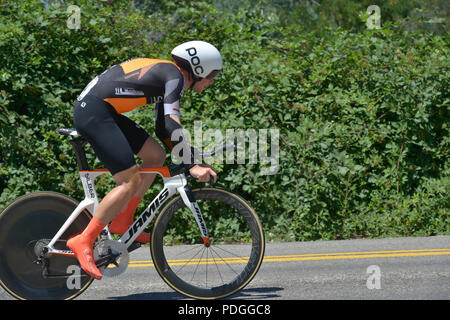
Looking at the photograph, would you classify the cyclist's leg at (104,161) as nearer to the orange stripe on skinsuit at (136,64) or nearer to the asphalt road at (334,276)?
the orange stripe on skinsuit at (136,64)

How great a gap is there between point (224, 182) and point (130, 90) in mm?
4098

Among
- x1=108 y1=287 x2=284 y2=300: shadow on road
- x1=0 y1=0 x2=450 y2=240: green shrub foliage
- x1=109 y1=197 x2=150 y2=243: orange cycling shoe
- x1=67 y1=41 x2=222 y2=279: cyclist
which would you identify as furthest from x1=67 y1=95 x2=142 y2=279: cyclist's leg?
x1=0 y1=0 x2=450 y2=240: green shrub foliage

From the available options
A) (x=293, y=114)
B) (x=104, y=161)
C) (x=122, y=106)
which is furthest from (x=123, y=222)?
(x=293, y=114)

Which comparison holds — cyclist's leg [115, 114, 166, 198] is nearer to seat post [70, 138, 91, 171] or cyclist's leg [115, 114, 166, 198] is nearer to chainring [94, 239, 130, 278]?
seat post [70, 138, 91, 171]

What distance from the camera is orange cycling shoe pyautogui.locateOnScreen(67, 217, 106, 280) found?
4.28 metres

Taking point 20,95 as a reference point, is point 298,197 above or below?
below

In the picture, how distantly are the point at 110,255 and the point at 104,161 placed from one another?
717 millimetres

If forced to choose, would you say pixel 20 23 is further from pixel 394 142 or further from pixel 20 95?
pixel 394 142

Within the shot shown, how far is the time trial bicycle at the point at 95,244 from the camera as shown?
4371 mm

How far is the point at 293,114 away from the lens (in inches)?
340

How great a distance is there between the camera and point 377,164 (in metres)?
8.42

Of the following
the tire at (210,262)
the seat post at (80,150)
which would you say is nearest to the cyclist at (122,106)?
the seat post at (80,150)

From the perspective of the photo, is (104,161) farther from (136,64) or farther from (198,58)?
(198,58)

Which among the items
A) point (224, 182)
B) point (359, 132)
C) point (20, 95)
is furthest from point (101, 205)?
point (359, 132)
